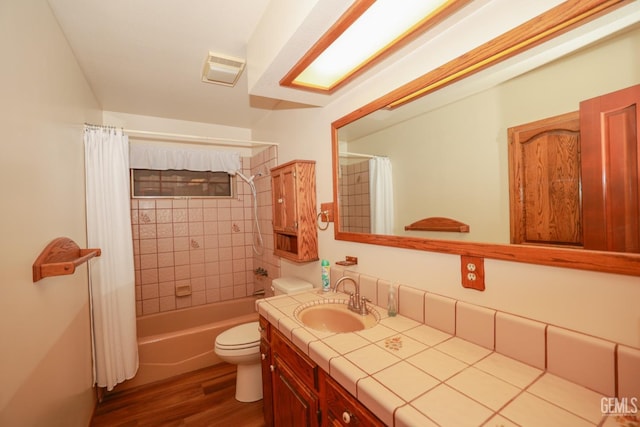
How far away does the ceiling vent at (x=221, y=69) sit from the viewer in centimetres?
172

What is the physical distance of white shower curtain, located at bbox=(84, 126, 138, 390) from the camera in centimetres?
185

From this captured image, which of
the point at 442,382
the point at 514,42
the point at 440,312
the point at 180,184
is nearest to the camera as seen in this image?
the point at 442,382

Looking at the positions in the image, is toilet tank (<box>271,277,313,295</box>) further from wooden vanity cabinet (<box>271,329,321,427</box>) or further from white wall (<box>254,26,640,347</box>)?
wooden vanity cabinet (<box>271,329,321,427</box>)

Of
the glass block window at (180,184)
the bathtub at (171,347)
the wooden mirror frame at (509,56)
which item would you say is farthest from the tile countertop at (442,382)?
the glass block window at (180,184)

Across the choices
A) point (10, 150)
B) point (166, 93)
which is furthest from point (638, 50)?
point (166, 93)

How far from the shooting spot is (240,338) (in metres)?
1.91

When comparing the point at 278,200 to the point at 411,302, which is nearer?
the point at 411,302

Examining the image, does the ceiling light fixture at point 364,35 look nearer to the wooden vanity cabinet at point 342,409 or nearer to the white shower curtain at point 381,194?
the white shower curtain at point 381,194

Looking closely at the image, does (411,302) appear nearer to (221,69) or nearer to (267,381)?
(267,381)

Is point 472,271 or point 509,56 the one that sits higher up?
point 509,56

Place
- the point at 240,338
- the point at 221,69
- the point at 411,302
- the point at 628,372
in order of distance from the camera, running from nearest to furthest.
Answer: the point at 628,372
the point at 411,302
the point at 221,69
the point at 240,338

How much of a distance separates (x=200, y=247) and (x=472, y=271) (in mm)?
2750

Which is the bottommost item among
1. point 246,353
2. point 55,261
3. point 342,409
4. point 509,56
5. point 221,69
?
point 246,353

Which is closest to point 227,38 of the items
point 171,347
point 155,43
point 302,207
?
point 155,43
